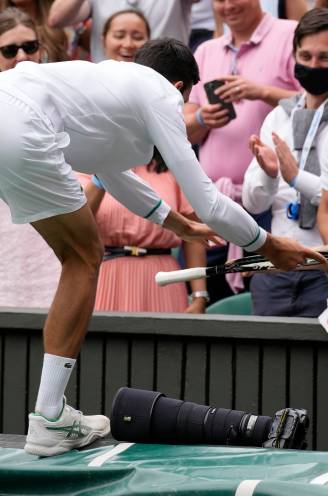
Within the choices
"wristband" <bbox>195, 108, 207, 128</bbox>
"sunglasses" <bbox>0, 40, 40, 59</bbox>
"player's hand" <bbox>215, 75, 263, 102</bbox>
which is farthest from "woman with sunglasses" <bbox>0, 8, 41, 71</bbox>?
"player's hand" <bbox>215, 75, 263, 102</bbox>

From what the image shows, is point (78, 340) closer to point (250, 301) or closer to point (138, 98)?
point (138, 98)

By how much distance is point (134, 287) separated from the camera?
6.38m

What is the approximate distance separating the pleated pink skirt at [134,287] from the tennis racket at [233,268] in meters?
1.05

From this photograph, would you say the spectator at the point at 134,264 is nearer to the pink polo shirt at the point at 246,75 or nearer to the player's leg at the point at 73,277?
the pink polo shirt at the point at 246,75

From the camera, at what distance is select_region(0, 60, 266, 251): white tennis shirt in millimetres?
4625

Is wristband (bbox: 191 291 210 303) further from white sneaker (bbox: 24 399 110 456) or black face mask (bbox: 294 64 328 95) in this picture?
white sneaker (bbox: 24 399 110 456)

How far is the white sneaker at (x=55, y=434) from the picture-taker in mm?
4746

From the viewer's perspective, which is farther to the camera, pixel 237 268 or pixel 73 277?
pixel 237 268

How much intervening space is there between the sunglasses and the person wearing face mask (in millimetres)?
1448

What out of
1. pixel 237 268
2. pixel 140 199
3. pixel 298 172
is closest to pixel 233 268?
pixel 237 268

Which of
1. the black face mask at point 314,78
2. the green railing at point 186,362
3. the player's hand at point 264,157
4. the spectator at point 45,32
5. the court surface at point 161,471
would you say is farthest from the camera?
the spectator at point 45,32

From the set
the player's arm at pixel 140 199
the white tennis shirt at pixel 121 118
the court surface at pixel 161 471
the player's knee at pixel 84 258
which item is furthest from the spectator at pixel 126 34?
the court surface at pixel 161 471

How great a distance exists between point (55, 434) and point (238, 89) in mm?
2547

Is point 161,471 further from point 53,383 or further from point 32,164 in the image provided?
point 32,164
